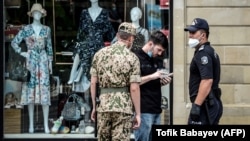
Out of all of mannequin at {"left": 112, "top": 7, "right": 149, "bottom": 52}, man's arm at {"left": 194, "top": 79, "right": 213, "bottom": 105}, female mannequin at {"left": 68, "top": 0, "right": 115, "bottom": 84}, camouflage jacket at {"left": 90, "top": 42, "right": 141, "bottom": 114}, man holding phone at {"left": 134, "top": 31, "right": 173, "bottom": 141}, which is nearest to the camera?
camouflage jacket at {"left": 90, "top": 42, "right": 141, "bottom": 114}

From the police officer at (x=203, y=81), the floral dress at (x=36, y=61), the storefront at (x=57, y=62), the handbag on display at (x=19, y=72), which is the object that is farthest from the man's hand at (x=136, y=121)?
the handbag on display at (x=19, y=72)

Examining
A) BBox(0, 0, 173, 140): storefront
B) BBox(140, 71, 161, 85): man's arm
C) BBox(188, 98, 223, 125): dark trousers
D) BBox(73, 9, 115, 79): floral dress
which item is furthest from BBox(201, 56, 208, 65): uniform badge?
BBox(73, 9, 115, 79): floral dress

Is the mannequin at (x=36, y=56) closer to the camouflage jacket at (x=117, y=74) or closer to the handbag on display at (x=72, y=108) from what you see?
the handbag on display at (x=72, y=108)

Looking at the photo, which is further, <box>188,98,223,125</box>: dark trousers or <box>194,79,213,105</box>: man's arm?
<box>188,98,223,125</box>: dark trousers

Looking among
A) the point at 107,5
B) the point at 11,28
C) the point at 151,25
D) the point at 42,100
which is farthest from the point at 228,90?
the point at 11,28

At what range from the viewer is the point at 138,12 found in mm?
9438

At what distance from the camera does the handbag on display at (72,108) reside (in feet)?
31.5

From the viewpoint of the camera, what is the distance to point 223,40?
912 cm

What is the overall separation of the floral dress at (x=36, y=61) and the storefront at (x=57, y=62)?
0.23ft

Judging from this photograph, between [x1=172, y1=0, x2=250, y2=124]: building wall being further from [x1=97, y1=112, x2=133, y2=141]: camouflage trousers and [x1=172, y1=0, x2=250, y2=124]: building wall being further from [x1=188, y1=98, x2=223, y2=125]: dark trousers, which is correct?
[x1=97, y1=112, x2=133, y2=141]: camouflage trousers

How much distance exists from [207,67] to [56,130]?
3831 mm

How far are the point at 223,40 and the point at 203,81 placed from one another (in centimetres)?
289

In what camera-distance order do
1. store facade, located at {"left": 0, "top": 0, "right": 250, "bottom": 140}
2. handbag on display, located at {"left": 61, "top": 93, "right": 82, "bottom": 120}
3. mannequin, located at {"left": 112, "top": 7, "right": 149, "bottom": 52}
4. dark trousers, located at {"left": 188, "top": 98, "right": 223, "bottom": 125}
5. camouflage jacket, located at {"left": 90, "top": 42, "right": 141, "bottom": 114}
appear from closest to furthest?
camouflage jacket, located at {"left": 90, "top": 42, "right": 141, "bottom": 114}, dark trousers, located at {"left": 188, "top": 98, "right": 223, "bottom": 125}, store facade, located at {"left": 0, "top": 0, "right": 250, "bottom": 140}, mannequin, located at {"left": 112, "top": 7, "right": 149, "bottom": 52}, handbag on display, located at {"left": 61, "top": 93, "right": 82, "bottom": 120}

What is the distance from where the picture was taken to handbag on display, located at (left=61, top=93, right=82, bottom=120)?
959 cm
